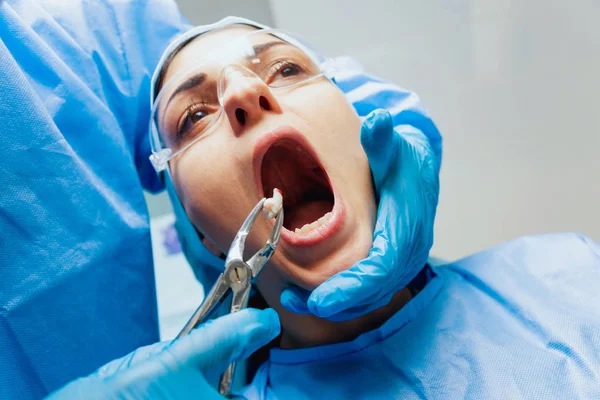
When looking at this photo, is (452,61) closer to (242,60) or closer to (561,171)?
(561,171)

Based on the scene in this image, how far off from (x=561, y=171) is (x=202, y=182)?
3.65ft

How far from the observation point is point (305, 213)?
1028 millimetres

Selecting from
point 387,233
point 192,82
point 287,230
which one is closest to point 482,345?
point 387,233

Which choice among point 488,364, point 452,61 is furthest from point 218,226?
point 452,61

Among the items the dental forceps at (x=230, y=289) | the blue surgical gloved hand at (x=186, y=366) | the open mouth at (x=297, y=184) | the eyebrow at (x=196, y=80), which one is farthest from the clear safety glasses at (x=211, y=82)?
the blue surgical gloved hand at (x=186, y=366)

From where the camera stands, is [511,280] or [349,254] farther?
[511,280]

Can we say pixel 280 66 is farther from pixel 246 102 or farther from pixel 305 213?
pixel 305 213

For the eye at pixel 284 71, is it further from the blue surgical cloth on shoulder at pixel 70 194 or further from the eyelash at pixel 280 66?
the blue surgical cloth on shoulder at pixel 70 194

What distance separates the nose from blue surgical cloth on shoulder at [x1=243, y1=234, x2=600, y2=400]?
1.61ft

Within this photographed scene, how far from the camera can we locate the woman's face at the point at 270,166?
2.71 ft

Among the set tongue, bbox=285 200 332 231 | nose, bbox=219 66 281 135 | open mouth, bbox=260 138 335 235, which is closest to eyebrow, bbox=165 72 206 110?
nose, bbox=219 66 281 135

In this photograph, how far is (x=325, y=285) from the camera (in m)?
0.76

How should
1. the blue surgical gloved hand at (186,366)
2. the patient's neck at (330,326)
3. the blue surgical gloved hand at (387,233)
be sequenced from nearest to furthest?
the blue surgical gloved hand at (186,366)
the blue surgical gloved hand at (387,233)
the patient's neck at (330,326)

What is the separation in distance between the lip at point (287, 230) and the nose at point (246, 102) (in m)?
0.05
